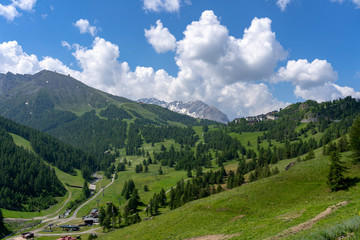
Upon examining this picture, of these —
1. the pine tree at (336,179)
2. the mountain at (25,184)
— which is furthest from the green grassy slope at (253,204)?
the mountain at (25,184)

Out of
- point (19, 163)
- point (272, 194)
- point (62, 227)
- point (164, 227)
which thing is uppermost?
point (19, 163)

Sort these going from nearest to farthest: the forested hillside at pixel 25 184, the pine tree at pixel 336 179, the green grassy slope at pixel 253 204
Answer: the green grassy slope at pixel 253 204, the pine tree at pixel 336 179, the forested hillside at pixel 25 184

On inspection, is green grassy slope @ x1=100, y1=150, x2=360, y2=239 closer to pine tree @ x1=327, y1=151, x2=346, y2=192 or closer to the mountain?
pine tree @ x1=327, y1=151, x2=346, y2=192

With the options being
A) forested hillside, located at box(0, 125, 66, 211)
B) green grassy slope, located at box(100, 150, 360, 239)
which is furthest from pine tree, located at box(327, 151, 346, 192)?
forested hillside, located at box(0, 125, 66, 211)

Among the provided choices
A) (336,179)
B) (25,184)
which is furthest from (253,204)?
(25,184)

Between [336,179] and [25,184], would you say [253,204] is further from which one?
[25,184]

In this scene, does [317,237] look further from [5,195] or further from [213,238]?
[5,195]

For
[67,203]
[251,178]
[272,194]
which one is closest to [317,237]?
[272,194]

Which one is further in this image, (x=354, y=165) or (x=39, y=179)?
(x=39, y=179)

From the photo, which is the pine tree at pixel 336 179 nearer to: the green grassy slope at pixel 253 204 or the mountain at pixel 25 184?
the green grassy slope at pixel 253 204

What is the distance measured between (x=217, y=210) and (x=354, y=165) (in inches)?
1598

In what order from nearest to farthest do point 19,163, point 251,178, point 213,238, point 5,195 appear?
point 213,238, point 251,178, point 5,195, point 19,163

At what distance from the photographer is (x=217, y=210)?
190 feet

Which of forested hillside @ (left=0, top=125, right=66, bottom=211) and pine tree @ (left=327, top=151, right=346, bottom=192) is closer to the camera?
pine tree @ (left=327, top=151, right=346, bottom=192)
